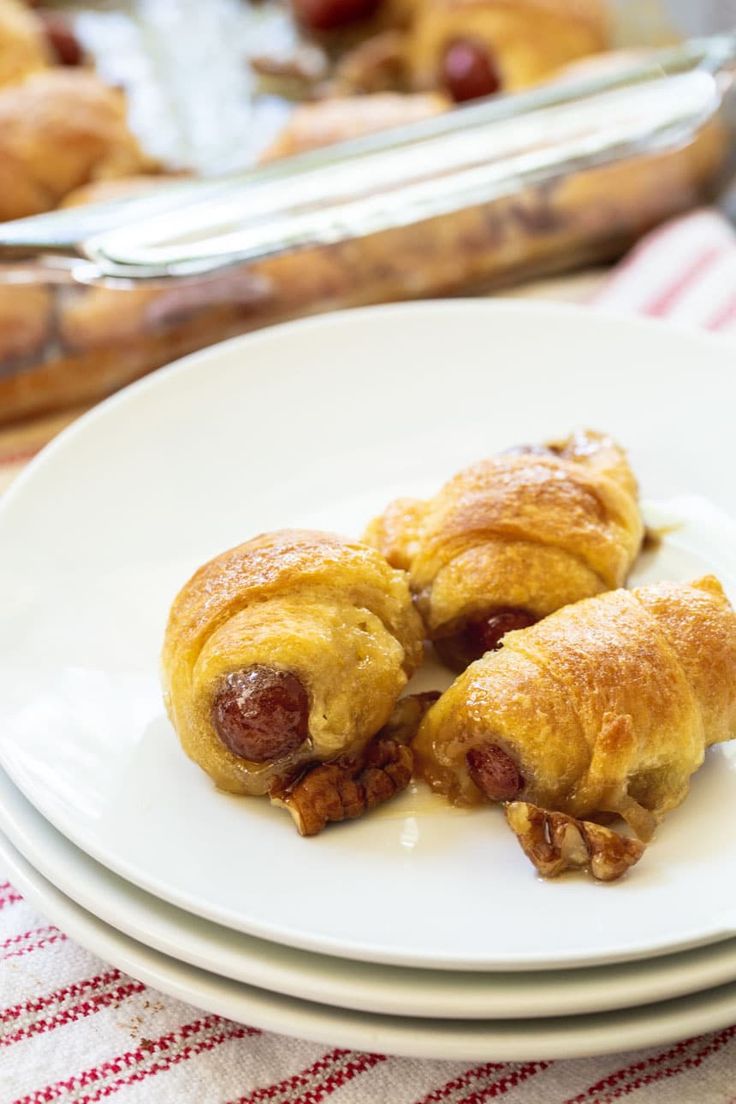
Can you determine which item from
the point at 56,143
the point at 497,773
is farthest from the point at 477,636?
the point at 56,143

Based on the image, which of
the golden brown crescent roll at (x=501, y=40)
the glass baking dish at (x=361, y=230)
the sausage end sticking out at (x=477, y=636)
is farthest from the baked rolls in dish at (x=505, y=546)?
the golden brown crescent roll at (x=501, y=40)

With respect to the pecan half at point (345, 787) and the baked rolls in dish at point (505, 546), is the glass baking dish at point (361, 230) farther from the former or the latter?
the pecan half at point (345, 787)

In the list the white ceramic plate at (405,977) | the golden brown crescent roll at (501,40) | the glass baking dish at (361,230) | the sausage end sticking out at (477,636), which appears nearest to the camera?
the white ceramic plate at (405,977)

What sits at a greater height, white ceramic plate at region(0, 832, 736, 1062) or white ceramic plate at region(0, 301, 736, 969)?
white ceramic plate at region(0, 301, 736, 969)

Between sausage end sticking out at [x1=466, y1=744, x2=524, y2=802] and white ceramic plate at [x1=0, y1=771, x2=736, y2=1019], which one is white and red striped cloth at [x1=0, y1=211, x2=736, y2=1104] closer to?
white ceramic plate at [x1=0, y1=771, x2=736, y2=1019]

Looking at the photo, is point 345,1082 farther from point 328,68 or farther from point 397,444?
point 328,68

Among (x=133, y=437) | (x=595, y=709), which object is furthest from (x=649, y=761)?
(x=133, y=437)

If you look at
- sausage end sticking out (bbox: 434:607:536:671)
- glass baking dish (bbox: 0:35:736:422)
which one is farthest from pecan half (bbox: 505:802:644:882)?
glass baking dish (bbox: 0:35:736:422)
